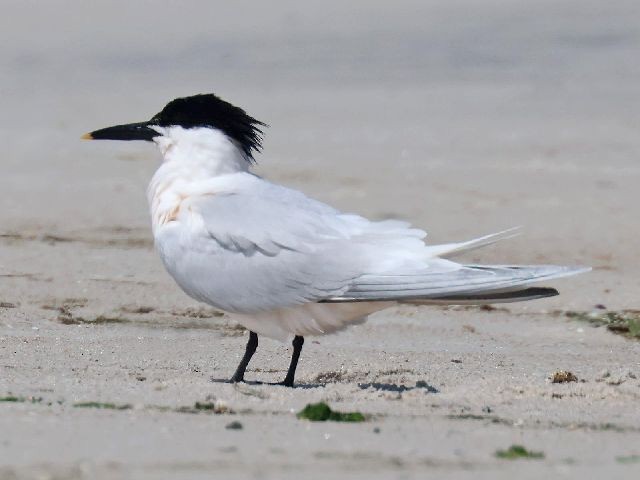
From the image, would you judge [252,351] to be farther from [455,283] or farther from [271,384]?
[455,283]

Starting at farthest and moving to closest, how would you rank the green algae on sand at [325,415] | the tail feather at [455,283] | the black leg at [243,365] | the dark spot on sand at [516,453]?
1. the black leg at [243,365]
2. the tail feather at [455,283]
3. the green algae on sand at [325,415]
4. the dark spot on sand at [516,453]

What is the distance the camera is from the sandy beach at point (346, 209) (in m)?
→ 4.41

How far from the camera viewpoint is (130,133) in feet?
21.5

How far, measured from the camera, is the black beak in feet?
21.2

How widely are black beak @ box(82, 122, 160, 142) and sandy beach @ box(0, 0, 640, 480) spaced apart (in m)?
0.87

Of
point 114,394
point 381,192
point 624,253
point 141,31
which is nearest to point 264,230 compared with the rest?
point 114,394

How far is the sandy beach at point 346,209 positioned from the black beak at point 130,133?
2.86 ft

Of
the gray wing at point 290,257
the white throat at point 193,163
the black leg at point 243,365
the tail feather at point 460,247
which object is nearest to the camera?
the tail feather at point 460,247

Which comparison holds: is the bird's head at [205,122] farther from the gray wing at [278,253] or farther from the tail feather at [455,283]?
the tail feather at [455,283]

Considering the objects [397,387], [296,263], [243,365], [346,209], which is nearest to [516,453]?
[397,387]

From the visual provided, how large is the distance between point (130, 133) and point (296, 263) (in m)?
1.13

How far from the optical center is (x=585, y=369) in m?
6.45

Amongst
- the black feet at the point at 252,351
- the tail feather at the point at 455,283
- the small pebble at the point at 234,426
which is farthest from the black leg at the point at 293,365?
the small pebble at the point at 234,426

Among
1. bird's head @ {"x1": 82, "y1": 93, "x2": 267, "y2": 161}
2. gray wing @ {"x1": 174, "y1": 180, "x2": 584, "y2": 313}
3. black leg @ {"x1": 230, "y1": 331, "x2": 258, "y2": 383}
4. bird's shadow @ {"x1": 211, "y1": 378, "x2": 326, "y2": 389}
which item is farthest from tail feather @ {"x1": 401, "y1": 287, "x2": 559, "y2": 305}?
bird's head @ {"x1": 82, "y1": 93, "x2": 267, "y2": 161}
